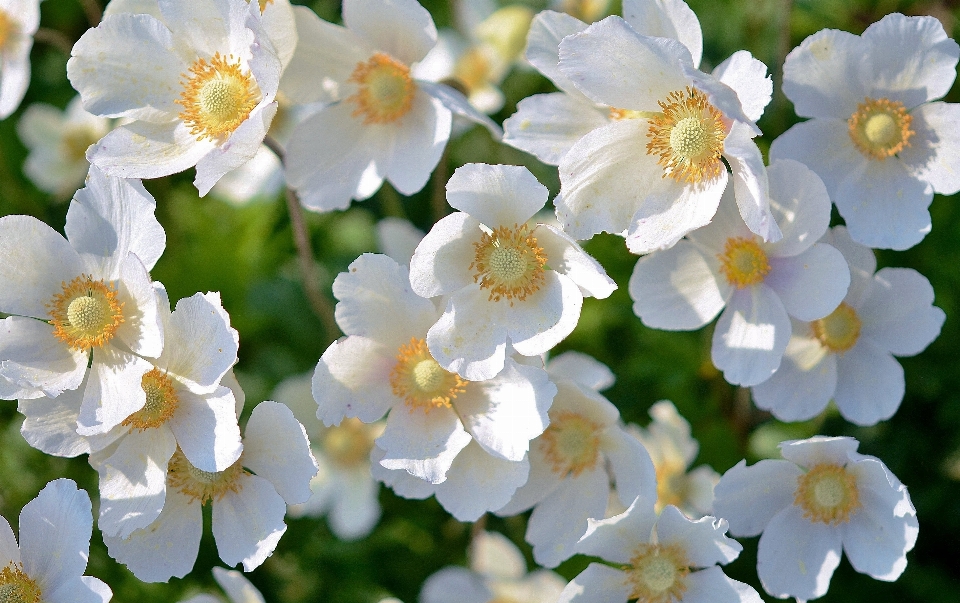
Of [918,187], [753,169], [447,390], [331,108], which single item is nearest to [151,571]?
[447,390]

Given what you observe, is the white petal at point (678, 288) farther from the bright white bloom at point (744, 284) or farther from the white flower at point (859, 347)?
the white flower at point (859, 347)

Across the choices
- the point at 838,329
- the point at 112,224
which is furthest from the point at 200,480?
the point at 838,329

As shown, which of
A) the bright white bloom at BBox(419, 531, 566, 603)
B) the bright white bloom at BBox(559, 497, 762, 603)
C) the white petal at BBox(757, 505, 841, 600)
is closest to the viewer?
the bright white bloom at BBox(559, 497, 762, 603)

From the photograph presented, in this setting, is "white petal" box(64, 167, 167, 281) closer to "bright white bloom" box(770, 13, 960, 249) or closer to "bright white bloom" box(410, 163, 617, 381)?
"bright white bloom" box(410, 163, 617, 381)

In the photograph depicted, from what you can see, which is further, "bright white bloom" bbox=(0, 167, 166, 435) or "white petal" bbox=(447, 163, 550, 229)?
"bright white bloom" bbox=(0, 167, 166, 435)

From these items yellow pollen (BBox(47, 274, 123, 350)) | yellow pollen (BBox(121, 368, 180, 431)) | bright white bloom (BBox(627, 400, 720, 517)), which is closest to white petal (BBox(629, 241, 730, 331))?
bright white bloom (BBox(627, 400, 720, 517))

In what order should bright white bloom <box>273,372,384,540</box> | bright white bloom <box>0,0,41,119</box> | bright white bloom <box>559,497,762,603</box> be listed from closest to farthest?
bright white bloom <box>559,497,762,603</box>, bright white bloom <box>273,372,384,540</box>, bright white bloom <box>0,0,41,119</box>

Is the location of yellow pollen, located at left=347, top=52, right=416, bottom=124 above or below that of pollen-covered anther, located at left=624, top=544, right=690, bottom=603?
above
